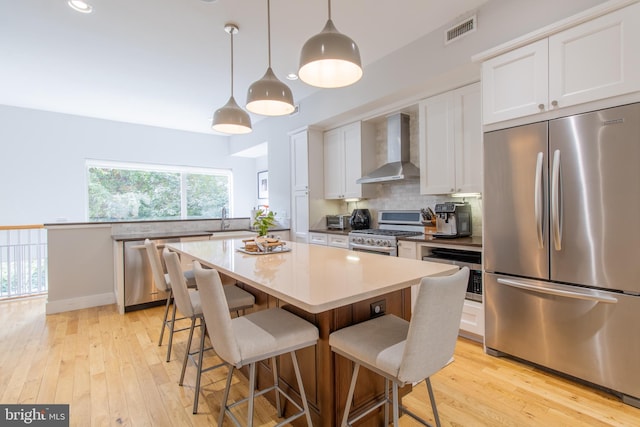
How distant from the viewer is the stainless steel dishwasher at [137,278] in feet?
12.0

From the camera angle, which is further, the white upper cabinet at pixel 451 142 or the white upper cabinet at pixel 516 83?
the white upper cabinet at pixel 451 142

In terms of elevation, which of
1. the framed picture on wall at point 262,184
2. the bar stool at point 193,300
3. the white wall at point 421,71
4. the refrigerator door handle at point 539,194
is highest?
the white wall at point 421,71

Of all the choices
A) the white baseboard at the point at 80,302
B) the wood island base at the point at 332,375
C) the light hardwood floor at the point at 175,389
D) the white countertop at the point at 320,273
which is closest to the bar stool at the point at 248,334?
the wood island base at the point at 332,375

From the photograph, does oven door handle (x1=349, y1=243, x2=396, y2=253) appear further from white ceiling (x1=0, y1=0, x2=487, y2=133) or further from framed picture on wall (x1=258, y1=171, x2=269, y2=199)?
framed picture on wall (x1=258, y1=171, x2=269, y2=199)

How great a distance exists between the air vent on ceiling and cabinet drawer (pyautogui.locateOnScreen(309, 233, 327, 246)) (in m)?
2.64

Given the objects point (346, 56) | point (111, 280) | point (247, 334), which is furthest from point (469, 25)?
point (111, 280)

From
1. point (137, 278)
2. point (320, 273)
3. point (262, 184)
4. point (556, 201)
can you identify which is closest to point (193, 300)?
point (320, 273)

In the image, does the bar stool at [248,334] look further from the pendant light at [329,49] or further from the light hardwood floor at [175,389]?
the pendant light at [329,49]

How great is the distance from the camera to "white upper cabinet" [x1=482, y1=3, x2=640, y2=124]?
180cm

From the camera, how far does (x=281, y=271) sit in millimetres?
1658

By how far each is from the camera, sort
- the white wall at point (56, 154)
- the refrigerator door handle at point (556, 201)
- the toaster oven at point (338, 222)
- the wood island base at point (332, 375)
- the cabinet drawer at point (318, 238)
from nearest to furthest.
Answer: the wood island base at point (332, 375) < the refrigerator door handle at point (556, 201) < the cabinet drawer at point (318, 238) < the toaster oven at point (338, 222) < the white wall at point (56, 154)

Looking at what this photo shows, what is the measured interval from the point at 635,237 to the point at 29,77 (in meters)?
6.07

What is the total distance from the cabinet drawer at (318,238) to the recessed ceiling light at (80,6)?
3.29 meters

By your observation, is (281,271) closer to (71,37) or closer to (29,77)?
(71,37)
